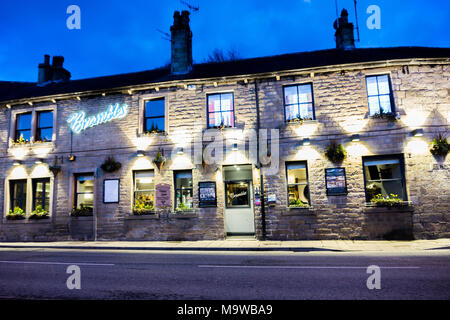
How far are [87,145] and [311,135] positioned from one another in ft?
35.3

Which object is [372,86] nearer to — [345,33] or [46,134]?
[345,33]

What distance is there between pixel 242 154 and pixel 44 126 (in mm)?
10757

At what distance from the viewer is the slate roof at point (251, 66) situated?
13.5 metres

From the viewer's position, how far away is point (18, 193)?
15062 millimetres

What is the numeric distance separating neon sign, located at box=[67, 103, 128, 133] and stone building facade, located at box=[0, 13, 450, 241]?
55mm

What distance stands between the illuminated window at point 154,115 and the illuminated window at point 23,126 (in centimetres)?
678

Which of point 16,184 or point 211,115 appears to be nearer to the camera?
point 211,115

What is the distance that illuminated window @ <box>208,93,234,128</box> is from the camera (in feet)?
43.5

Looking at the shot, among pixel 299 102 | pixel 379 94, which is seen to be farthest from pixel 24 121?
pixel 379 94

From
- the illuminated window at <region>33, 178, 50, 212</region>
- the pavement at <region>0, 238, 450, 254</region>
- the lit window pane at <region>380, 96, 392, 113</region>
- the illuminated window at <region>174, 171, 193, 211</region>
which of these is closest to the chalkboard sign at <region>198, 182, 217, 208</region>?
the illuminated window at <region>174, 171, 193, 211</region>

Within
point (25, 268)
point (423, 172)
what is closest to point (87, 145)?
point (25, 268)

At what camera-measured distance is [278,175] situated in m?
12.4

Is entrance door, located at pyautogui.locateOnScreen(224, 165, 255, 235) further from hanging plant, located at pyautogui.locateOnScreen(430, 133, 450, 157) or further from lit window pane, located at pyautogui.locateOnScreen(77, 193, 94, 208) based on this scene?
hanging plant, located at pyautogui.locateOnScreen(430, 133, 450, 157)
